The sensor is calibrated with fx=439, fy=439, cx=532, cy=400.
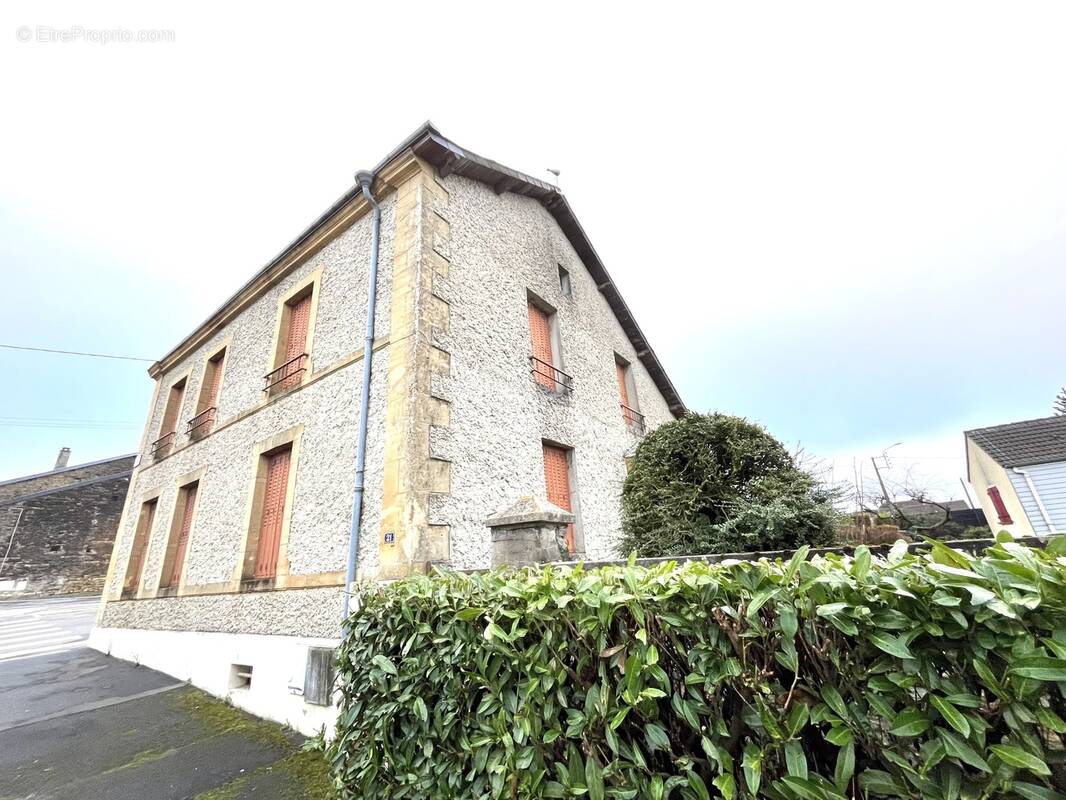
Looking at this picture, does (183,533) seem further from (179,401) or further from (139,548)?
(179,401)

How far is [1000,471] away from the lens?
12.4 meters

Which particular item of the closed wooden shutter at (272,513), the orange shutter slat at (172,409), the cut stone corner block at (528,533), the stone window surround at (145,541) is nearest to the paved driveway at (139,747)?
the closed wooden shutter at (272,513)

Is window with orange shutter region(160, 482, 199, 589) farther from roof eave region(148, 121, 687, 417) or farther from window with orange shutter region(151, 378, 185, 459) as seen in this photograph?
roof eave region(148, 121, 687, 417)

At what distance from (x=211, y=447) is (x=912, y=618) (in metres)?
9.56

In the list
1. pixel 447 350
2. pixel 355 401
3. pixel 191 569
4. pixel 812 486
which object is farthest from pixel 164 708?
pixel 812 486

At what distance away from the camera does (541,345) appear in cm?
769

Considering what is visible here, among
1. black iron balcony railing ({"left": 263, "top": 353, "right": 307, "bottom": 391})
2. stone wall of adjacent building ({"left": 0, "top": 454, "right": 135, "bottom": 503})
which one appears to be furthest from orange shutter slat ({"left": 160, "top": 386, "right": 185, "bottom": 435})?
stone wall of adjacent building ({"left": 0, "top": 454, "right": 135, "bottom": 503})

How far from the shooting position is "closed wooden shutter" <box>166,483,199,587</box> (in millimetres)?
7867

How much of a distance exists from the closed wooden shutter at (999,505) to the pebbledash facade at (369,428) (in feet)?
44.1

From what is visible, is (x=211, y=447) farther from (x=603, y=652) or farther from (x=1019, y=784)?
(x=1019, y=784)

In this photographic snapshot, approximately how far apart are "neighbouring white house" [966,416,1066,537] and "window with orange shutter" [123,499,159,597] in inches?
744

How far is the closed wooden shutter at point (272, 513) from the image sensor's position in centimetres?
604

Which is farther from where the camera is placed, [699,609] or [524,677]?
[524,677]

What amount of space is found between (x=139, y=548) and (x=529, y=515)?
9.95 meters
